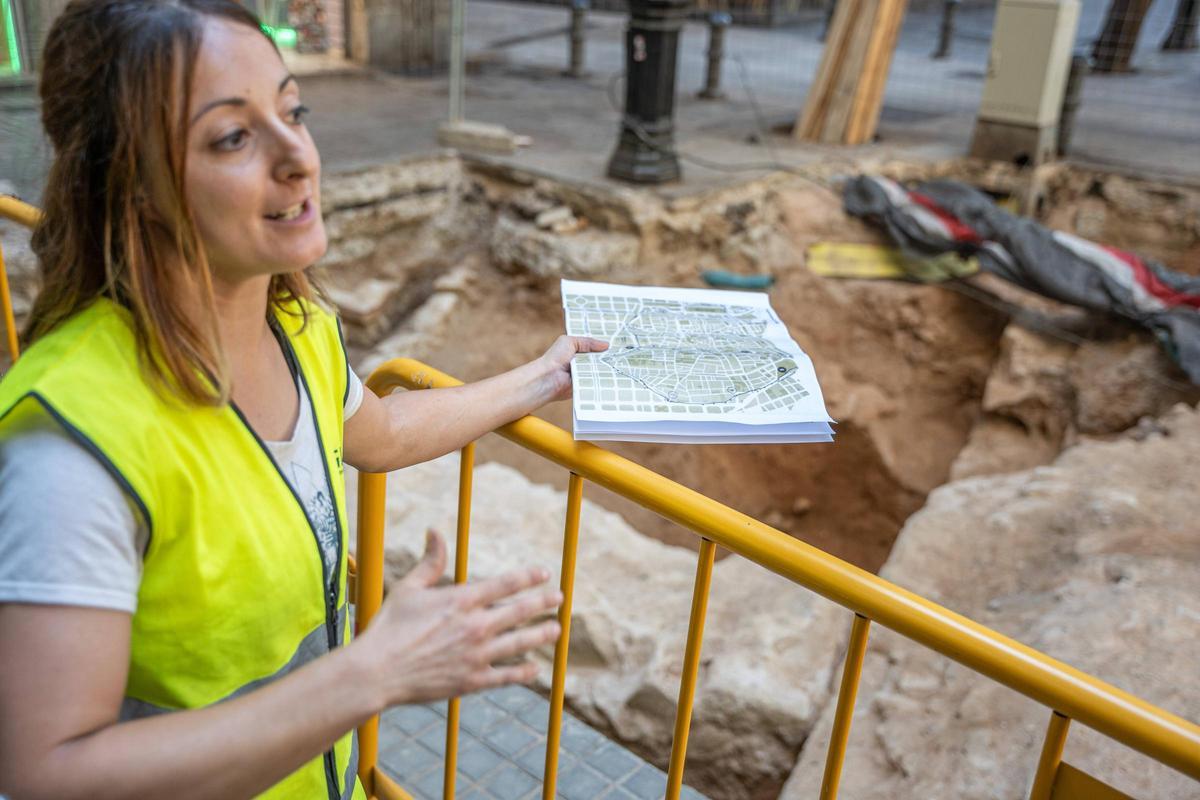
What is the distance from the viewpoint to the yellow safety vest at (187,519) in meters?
1.04

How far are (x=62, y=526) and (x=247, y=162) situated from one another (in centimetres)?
45

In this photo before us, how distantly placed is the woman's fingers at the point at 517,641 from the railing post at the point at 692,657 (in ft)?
1.30

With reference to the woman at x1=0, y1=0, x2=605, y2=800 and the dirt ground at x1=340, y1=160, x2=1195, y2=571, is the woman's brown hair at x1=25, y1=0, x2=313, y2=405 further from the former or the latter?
the dirt ground at x1=340, y1=160, x2=1195, y2=571

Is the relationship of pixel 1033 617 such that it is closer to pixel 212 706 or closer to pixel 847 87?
pixel 212 706

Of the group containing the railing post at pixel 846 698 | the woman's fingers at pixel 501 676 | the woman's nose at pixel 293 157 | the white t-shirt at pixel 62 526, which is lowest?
the railing post at pixel 846 698

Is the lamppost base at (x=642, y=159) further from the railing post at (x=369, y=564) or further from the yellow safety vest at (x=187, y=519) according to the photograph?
the yellow safety vest at (x=187, y=519)

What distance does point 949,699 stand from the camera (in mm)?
2918

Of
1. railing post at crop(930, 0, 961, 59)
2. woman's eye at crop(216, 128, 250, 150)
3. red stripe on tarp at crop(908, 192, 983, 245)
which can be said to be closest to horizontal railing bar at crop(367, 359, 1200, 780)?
woman's eye at crop(216, 128, 250, 150)

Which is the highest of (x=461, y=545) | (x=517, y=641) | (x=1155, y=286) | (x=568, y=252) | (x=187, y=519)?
(x=187, y=519)

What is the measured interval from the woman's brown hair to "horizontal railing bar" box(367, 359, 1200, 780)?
2.12 feet

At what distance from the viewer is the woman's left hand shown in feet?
5.71

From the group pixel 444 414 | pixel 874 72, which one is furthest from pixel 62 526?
pixel 874 72

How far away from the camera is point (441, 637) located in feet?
3.58

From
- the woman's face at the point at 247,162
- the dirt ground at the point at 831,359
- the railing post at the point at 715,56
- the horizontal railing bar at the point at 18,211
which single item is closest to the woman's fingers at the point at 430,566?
the woman's face at the point at 247,162
